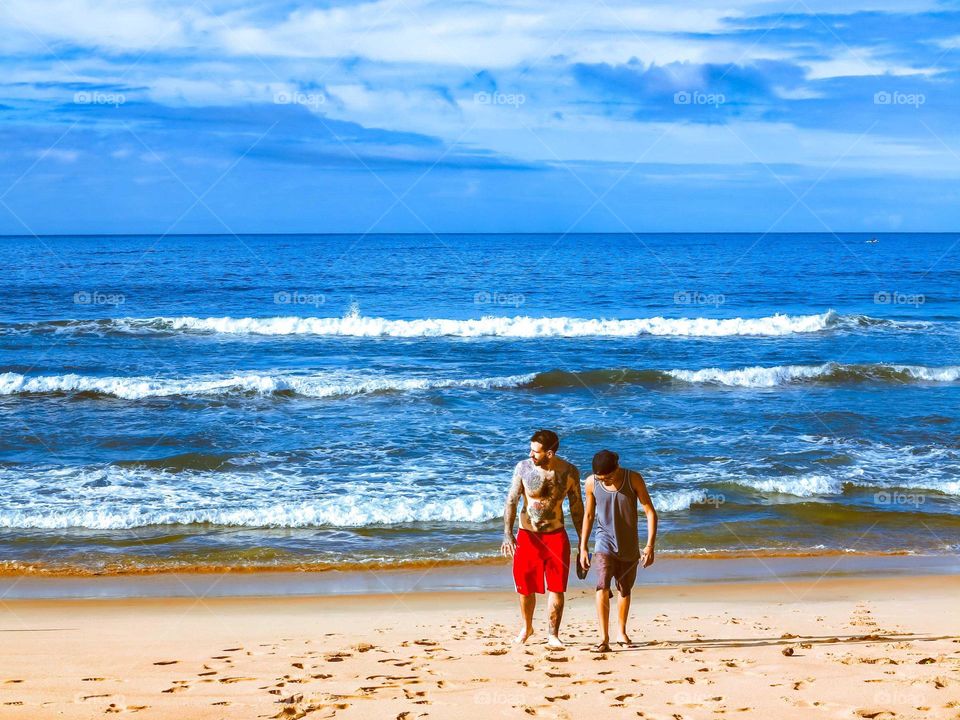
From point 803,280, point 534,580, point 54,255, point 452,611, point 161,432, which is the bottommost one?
point 452,611

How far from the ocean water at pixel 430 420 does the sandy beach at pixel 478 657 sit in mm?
1560

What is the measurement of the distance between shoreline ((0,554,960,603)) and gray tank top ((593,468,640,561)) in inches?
83.8

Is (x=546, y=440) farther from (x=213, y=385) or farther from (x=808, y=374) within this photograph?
(x=808, y=374)

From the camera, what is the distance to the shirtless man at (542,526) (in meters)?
6.49

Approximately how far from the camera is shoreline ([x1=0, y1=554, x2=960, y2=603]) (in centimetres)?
862

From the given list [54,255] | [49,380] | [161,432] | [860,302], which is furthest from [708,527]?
[54,255]

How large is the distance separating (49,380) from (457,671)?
16.1 metres

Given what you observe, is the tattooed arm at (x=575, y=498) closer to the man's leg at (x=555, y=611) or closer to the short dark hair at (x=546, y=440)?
the short dark hair at (x=546, y=440)

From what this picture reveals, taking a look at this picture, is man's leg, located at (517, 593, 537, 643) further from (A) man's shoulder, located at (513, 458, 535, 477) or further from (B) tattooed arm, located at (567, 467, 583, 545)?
(A) man's shoulder, located at (513, 458, 535, 477)

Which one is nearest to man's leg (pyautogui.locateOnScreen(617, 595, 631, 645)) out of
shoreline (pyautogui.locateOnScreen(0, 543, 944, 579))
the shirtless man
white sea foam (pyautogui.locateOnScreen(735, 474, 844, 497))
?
the shirtless man

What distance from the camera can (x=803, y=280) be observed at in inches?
1816

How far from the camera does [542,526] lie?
6547mm

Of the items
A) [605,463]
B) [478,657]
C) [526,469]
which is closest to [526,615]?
[478,657]

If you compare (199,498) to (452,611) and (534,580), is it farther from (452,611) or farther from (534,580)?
(534,580)
